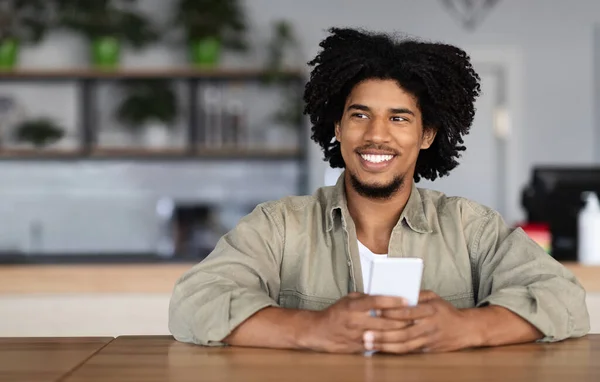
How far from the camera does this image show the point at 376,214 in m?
2.03

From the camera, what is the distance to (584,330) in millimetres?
1767

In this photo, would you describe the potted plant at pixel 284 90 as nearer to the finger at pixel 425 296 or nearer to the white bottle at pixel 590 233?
the white bottle at pixel 590 233

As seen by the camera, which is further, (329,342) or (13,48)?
(13,48)

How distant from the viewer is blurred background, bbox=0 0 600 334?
5.61 metres

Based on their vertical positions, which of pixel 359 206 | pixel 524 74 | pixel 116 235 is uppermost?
pixel 524 74

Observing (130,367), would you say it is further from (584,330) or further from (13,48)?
(13,48)

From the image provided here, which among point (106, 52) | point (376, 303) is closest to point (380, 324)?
point (376, 303)

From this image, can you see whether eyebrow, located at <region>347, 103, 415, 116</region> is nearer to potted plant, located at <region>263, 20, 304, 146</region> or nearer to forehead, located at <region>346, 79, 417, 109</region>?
forehead, located at <region>346, 79, 417, 109</region>

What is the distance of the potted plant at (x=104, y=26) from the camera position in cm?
557

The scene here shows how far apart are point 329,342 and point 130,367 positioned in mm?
340

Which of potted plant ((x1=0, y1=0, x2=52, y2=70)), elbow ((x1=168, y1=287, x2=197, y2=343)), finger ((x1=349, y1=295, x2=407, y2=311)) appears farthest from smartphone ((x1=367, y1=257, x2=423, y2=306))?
potted plant ((x1=0, y1=0, x2=52, y2=70))

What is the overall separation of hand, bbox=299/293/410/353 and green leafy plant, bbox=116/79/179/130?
162 inches

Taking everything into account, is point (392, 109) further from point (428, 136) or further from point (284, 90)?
point (284, 90)

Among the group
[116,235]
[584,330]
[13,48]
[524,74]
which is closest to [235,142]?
[116,235]
